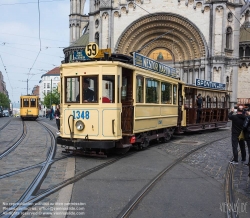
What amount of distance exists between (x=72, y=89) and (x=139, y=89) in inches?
85.0

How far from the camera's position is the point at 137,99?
10.1 m

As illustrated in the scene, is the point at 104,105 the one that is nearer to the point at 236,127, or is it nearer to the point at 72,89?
the point at 72,89

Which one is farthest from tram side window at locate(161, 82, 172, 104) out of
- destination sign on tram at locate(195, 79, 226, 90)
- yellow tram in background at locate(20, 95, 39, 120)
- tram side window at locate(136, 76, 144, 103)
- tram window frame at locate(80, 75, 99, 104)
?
yellow tram in background at locate(20, 95, 39, 120)

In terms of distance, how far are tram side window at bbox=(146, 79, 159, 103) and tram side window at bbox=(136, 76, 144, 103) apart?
0.40 meters

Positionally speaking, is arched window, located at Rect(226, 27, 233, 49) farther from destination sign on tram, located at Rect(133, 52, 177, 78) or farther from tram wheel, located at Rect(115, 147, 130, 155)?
tram wheel, located at Rect(115, 147, 130, 155)

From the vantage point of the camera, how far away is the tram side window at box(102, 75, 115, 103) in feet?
29.5

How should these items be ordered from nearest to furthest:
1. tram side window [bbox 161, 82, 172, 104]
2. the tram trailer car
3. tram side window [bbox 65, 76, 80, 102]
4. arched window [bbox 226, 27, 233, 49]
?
the tram trailer car < tram side window [bbox 65, 76, 80, 102] < tram side window [bbox 161, 82, 172, 104] < arched window [bbox 226, 27, 233, 49]

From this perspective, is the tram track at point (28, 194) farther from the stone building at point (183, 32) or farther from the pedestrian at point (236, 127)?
the stone building at point (183, 32)

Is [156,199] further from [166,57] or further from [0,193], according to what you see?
[166,57]

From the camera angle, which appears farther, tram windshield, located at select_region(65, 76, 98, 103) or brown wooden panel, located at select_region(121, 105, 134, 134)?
brown wooden panel, located at select_region(121, 105, 134, 134)

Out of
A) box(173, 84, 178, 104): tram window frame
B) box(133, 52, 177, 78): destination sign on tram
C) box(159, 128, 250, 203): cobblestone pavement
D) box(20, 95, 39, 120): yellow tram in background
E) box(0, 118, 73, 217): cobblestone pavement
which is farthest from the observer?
box(20, 95, 39, 120): yellow tram in background

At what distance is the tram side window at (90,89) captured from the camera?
29.7ft

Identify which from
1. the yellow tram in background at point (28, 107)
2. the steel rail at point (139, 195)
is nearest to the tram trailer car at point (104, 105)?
the steel rail at point (139, 195)

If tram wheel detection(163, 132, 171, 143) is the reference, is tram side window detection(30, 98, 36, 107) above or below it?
above
